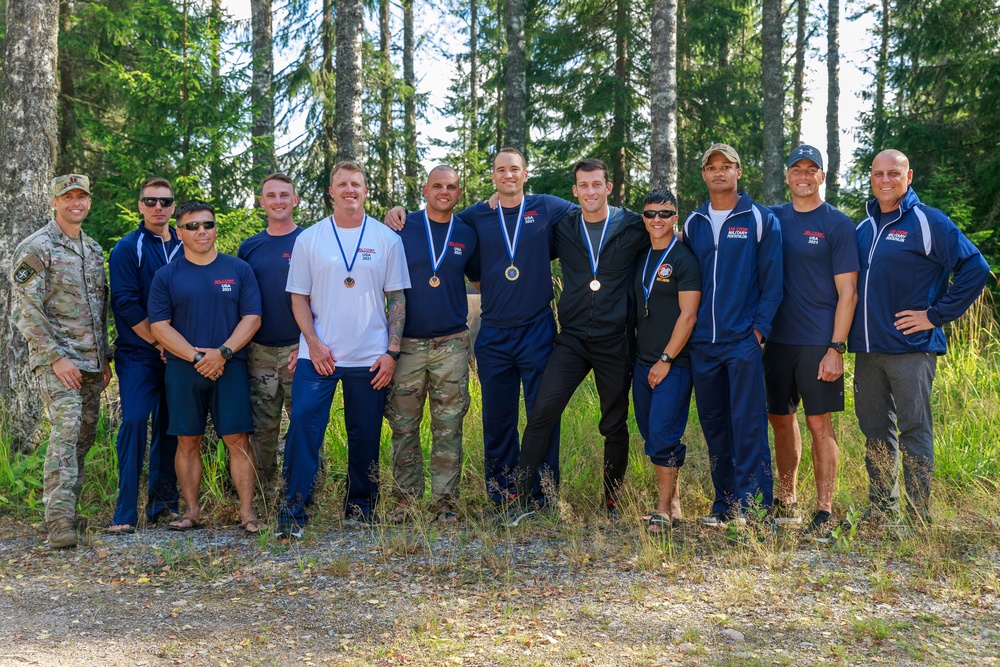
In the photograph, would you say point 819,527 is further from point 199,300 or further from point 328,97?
point 328,97

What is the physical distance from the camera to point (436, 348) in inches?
233

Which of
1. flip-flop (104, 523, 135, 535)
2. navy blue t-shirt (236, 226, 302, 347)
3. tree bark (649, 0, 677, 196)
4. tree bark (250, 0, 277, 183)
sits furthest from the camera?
tree bark (250, 0, 277, 183)

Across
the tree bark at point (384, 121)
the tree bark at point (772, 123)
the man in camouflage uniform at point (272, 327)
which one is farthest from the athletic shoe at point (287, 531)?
the tree bark at point (772, 123)

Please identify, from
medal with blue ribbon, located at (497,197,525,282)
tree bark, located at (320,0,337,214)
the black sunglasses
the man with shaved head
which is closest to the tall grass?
the man with shaved head

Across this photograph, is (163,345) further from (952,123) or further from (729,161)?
(952,123)

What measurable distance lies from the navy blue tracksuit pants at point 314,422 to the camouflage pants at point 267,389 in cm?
34

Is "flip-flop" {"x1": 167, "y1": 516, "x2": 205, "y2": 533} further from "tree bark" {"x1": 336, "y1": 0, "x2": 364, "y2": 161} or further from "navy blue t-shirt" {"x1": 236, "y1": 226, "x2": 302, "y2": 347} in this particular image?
"tree bark" {"x1": 336, "y1": 0, "x2": 364, "y2": 161}

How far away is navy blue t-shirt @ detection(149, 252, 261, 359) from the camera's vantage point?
18.6ft

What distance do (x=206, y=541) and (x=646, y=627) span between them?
3086 millimetres

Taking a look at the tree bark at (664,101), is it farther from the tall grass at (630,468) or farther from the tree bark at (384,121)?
the tree bark at (384,121)

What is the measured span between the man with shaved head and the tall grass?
0.39 meters

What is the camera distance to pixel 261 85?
15.1 metres

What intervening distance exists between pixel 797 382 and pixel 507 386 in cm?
196

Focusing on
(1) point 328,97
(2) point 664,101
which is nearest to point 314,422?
(2) point 664,101
